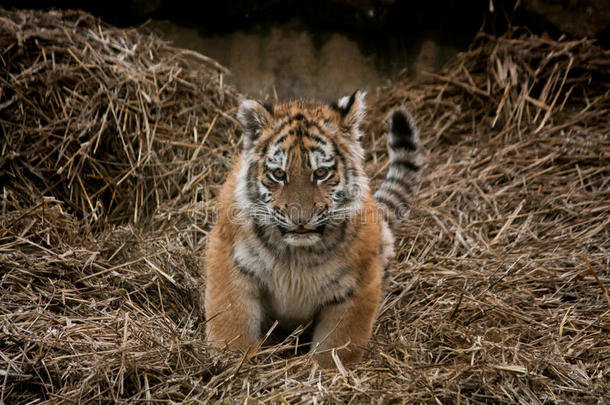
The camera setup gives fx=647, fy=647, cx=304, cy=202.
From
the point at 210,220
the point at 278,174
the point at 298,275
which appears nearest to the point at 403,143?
the point at 278,174

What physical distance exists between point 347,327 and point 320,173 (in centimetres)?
89

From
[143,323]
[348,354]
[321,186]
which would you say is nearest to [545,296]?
[348,354]

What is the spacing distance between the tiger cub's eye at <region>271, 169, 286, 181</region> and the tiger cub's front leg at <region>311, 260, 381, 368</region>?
758 millimetres

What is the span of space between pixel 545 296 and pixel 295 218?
6.15 feet

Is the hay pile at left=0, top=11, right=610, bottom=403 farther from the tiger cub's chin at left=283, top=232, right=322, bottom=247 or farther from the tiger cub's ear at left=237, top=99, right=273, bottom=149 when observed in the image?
the tiger cub's ear at left=237, top=99, right=273, bottom=149

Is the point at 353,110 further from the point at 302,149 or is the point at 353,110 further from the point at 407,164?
the point at 407,164

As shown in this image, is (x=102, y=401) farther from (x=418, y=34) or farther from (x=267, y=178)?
A: (x=418, y=34)

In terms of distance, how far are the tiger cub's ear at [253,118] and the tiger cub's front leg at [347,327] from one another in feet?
3.47

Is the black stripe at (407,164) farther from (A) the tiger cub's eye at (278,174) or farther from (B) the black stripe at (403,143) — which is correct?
(A) the tiger cub's eye at (278,174)

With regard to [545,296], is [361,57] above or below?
above

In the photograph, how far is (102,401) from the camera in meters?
3.04

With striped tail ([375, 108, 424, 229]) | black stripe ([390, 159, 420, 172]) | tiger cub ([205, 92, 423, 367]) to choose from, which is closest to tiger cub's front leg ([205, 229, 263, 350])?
tiger cub ([205, 92, 423, 367])

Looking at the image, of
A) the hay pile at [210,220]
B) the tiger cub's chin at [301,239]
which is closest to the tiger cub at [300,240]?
the tiger cub's chin at [301,239]

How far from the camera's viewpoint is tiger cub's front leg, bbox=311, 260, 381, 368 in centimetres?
367
